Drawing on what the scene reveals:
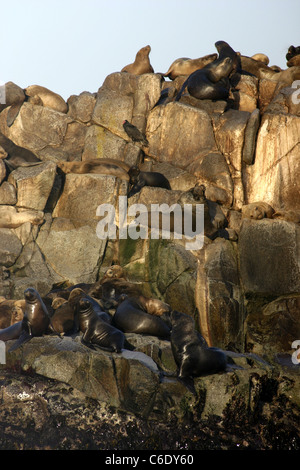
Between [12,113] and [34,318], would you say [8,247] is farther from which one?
[12,113]

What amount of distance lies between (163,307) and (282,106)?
7.23 metres

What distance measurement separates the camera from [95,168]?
14.9 meters

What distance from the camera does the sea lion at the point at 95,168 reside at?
1483cm

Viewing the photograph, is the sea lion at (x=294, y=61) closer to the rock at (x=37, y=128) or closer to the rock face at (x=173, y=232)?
the rock face at (x=173, y=232)

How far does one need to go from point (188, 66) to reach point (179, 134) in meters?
3.94

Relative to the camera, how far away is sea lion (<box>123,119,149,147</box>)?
1563 centimetres

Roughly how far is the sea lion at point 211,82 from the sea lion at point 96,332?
861 cm

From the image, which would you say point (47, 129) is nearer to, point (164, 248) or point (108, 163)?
point (108, 163)

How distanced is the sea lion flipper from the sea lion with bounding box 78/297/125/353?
28.7 ft

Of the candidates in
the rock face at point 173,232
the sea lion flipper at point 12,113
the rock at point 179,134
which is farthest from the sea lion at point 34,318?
the sea lion flipper at point 12,113

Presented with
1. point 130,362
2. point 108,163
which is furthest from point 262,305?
point 108,163

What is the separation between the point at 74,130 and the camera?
16828 mm

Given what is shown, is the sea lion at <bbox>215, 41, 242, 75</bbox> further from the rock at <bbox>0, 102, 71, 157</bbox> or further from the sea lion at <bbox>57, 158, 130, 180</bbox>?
the rock at <bbox>0, 102, 71, 157</bbox>

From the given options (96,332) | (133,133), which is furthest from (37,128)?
(96,332)
